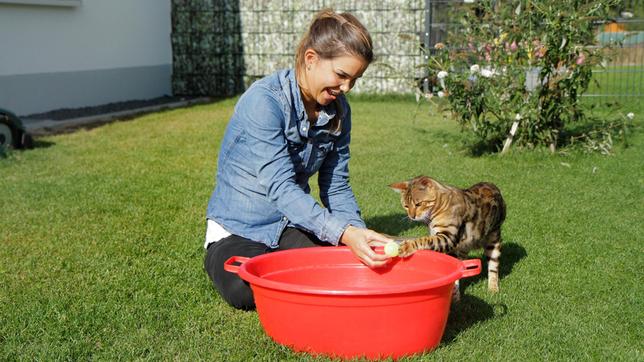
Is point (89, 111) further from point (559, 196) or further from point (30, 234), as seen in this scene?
point (559, 196)

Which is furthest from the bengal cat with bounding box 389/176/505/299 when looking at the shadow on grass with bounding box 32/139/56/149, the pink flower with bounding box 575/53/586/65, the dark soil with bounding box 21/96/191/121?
the dark soil with bounding box 21/96/191/121

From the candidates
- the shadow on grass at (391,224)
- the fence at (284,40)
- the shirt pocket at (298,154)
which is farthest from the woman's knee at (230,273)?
the fence at (284,40)

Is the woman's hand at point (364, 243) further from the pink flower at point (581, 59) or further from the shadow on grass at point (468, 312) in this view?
the pink flower at point (581, 59)

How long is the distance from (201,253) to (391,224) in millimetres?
1335

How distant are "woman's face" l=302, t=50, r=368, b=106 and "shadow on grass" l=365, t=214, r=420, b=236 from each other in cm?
164

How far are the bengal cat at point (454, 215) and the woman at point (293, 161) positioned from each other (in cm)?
34

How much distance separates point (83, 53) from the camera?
11453mm

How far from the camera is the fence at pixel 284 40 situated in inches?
489

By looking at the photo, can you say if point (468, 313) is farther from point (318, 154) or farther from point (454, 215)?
point (318, 154)

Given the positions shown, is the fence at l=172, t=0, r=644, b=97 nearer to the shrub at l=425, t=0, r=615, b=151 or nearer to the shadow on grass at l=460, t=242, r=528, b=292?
the shrub at l=425, t=0, r=615, b=151

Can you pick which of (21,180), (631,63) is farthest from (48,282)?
(631,63)

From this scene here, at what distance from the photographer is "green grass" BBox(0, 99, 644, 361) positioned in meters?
3.28

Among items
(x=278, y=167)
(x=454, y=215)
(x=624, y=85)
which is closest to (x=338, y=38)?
(x=278, y=167)

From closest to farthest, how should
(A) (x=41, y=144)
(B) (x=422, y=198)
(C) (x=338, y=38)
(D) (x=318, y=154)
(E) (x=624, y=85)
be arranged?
1. (C) (x=338, y=38)
2. (B) (x=422, y=198)
3. (D) (x=318, y=154)
4. (A) (x=41, y=144)
5. (E) (x=624, y=85)
